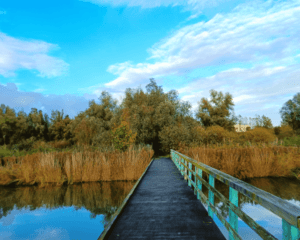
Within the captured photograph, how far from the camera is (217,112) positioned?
3478cm

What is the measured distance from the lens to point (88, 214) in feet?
26.0

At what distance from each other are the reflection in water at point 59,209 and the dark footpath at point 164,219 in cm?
284

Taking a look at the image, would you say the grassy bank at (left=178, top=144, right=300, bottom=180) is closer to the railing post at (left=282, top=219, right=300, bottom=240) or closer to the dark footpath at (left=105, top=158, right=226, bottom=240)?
the dark footpath at (left=105, top=158, right=226, bottom=240)

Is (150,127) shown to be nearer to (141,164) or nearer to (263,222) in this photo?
(141,164)

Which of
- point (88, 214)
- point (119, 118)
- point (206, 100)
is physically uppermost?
point (206, 100)

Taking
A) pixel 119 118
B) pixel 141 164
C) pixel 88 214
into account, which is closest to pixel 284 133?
pixel 119 118

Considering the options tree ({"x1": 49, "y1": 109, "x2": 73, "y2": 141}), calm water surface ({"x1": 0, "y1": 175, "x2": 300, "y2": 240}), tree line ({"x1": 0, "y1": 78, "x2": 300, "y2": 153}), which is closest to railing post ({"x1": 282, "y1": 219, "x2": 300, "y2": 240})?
calm water surface ({"x1": 0, "y1": 175, "x2": 300, "y2": 240})

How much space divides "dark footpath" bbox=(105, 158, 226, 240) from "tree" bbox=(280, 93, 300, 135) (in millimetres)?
32759

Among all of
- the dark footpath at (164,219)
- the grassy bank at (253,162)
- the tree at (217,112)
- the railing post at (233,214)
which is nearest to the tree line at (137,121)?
the tree at (217,112)

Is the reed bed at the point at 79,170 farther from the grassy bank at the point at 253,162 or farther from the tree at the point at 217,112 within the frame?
the tree at the point at 217,112

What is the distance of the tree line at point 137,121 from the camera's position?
18.6 m

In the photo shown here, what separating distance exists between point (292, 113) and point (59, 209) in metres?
35.5

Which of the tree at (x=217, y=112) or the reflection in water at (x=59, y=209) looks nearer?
the reflection in water at (x=59, y=209)

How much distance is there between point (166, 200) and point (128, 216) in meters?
1.18
